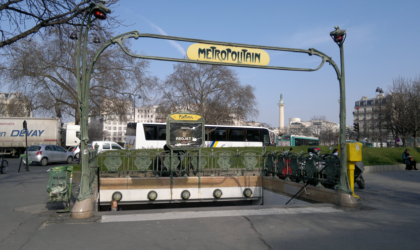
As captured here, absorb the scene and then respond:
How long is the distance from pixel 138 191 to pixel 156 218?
4983mm

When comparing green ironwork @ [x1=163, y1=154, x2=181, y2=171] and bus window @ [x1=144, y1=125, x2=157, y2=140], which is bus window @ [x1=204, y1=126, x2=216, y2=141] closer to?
bus window @ [x1=144, y1=125, x2=157, y2=140]

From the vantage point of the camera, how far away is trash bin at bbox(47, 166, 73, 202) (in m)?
6.96

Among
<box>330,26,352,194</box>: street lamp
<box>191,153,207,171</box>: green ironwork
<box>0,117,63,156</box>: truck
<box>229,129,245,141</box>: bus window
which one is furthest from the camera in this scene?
<box>229,129,245,141</box>: bus window

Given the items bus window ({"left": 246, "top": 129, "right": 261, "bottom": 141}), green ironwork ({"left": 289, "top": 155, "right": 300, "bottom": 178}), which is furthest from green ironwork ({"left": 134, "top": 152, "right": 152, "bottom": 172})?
bus window ({"left": 246, "top": 129, "right": 261, "bottom": 141})

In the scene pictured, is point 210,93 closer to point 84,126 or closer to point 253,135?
point 253,135

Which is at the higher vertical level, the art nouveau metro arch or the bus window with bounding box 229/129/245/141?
the art nouveau metro arch

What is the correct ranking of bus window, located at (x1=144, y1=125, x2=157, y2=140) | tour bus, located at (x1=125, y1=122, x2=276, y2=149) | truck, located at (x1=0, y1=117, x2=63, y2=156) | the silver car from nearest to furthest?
the silver car → tour bus, located at (x1=125, y1=122, x2=276, y2=149) → bus window, located at (x1=144, y1=125, x2=157, y2=140) → truck, located at (x1=0, y1=117, x2=63, y2=156)

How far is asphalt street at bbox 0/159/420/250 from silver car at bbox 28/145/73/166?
15.8m

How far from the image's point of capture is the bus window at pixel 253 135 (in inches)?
1323

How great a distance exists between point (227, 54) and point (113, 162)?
659 centimetres

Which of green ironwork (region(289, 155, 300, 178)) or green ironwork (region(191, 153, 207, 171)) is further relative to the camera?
green ironwork (region(191, 153, 207, 171))

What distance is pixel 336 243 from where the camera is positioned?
5.11 metres

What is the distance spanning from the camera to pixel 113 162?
461 inches

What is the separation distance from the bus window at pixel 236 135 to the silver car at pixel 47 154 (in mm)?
16312
